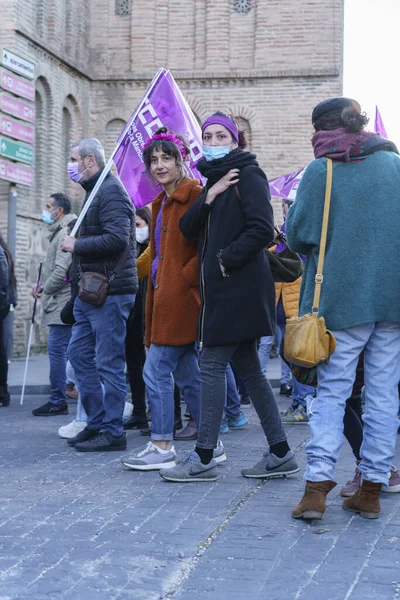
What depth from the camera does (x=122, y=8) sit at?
25688 mm

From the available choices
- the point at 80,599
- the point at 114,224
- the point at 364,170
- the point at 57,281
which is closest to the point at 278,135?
the point at 57,281

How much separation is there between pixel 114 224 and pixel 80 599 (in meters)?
3.47

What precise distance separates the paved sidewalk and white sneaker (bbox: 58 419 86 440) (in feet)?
15.2

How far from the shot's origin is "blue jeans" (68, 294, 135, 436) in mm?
6527

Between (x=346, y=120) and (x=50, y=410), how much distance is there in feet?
17.6

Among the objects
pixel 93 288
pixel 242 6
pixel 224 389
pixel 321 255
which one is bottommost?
pixel 224 389

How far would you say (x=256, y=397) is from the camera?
214 inches

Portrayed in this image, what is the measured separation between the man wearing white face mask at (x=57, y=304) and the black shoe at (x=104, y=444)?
8.15 ft

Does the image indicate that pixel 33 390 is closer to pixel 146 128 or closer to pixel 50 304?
pixel 50 304

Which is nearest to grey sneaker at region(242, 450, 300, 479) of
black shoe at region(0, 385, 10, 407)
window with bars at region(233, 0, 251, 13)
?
black shoe at region(0, 385, 10, 407)

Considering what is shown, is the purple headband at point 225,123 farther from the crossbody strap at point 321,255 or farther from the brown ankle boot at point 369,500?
the brown ankle boot at point 369,500

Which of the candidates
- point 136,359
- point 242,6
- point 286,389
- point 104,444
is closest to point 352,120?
point 104,444

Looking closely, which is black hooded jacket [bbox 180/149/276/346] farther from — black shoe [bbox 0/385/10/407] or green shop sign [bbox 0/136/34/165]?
green shop sign [bbox 0/136/34/165]

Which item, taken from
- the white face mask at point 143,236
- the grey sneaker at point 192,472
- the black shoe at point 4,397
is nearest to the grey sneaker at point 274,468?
the grey sneaker at point 192,472
